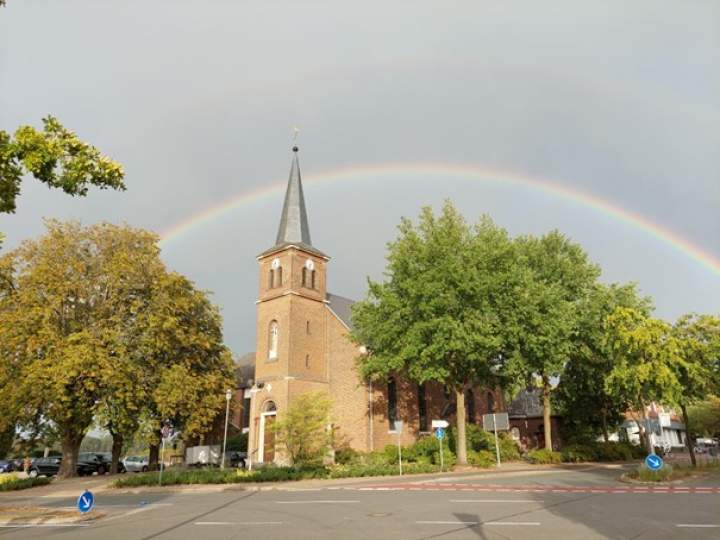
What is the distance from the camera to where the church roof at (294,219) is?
134 feet

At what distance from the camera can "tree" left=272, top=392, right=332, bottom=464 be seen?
91.8 feet

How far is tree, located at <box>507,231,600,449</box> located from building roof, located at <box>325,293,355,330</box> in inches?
523

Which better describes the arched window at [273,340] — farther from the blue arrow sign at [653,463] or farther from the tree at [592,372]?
the blue arrow sign at [653,463]

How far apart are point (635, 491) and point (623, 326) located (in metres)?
8.84

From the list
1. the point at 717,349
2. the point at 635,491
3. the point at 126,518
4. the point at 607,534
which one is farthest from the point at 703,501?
the point at 126,518

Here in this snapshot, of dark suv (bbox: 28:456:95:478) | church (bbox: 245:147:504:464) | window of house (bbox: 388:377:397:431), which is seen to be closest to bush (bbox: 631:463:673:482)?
church (bbox: 245:147:504:464)

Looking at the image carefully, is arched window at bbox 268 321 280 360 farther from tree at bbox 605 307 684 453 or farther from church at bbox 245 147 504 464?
→ tree at bbox 605 307 684 453

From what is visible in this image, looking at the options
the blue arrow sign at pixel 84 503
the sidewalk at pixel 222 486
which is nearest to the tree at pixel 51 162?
the blue arrow sign at pixel 84 503

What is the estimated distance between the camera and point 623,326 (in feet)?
78.9

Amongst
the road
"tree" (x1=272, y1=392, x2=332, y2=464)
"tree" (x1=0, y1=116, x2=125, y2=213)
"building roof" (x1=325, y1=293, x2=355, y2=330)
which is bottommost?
the road

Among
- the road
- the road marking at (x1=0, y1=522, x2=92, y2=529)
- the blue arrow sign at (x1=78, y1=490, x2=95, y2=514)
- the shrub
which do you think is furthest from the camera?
the shrub

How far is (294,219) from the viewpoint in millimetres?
42156

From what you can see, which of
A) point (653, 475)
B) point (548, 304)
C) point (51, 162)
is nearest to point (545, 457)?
point (548, 304)

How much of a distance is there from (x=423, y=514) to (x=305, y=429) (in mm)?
16385
